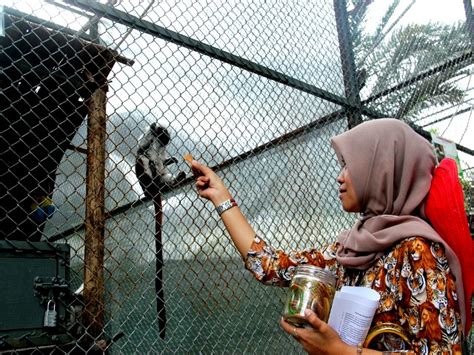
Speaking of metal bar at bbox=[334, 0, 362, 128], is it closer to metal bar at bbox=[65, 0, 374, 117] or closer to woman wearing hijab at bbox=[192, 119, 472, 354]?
metal bar at bbox=[65, 0, 374, 117]

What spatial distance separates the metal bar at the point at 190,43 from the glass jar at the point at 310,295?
4.36 ft

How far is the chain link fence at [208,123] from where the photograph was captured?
5.89 ft

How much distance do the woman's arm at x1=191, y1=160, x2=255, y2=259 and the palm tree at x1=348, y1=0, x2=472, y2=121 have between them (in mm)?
1683

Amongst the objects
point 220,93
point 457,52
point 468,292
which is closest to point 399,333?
point 468,292

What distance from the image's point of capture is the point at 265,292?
2.45 m

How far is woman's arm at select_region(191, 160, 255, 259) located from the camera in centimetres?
157

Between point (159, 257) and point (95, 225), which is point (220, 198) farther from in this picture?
point (95, 225)

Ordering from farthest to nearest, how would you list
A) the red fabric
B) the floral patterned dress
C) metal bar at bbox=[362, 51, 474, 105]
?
1. metal bar at bbox=[362, 51, 474, 105]
2. the red fabric
3. the floral patterned dress

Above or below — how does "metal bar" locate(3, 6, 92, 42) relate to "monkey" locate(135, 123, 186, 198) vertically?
above

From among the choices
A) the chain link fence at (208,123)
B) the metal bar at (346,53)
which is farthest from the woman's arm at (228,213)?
the metal bar at (346,53)

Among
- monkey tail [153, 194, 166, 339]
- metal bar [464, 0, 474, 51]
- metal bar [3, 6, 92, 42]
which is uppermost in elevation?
metal bar [464, 0, 474, 51]

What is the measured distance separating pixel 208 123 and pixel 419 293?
4.66ft

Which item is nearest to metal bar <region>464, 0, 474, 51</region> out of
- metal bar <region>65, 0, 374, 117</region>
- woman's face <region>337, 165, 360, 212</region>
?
metal bar <region>65, 0, 374, 117</region>

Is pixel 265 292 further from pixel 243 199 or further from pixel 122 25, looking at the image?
pixel 122 25
